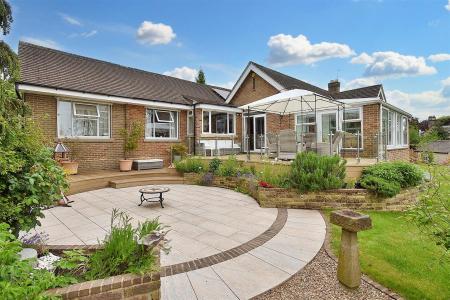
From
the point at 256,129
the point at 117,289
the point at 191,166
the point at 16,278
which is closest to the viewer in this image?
the point at 16,278

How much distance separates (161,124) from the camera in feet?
43.8

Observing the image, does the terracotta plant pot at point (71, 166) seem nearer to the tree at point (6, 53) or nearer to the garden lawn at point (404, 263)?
the tree at point (6, 53)

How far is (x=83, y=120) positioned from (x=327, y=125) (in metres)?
12.2

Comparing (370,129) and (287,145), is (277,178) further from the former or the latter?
(370,129)

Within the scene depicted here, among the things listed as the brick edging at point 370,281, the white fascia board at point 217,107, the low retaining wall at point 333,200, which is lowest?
the brick edging at point 370,281

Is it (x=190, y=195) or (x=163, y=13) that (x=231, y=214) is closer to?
(x=190, y=195)

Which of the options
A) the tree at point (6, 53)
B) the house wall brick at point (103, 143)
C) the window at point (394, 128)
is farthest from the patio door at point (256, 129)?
the tree at point (6, 53)

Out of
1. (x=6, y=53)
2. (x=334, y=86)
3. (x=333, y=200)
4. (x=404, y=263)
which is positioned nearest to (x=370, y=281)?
(x=404, y=263)

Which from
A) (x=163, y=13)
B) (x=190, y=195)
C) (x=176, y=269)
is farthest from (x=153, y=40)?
(x=176, y=269)

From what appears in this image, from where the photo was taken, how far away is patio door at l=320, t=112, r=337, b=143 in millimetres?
13492

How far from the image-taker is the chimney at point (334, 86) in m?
21.0

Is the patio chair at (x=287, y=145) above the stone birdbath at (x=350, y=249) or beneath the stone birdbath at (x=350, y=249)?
above

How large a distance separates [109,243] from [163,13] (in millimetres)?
13893

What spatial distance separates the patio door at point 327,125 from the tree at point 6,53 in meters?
13.0
